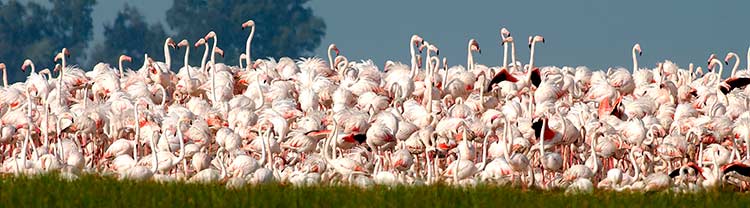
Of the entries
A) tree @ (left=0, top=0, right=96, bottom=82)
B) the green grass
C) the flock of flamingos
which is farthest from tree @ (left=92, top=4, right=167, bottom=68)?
the green grass

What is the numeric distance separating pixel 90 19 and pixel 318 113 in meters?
47.1

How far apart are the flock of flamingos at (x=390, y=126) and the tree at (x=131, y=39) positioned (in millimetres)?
42468

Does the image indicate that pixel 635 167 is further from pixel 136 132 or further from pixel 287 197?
pixel 287 197

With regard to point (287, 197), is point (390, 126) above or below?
above

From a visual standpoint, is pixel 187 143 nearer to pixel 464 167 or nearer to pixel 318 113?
pixel 318 113

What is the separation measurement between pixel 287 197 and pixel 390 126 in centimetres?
665

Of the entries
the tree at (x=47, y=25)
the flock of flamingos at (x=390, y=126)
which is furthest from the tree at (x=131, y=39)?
the flock of flamingos at (x=390, y=126)

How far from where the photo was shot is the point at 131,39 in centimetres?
6650

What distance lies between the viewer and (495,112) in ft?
65.3

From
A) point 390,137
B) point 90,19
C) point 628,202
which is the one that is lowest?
point 628,202

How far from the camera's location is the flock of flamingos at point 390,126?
17.4m

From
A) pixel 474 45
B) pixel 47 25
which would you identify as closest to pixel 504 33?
pixel 474 45

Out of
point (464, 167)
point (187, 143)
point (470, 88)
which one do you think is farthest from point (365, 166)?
point (470, 88)

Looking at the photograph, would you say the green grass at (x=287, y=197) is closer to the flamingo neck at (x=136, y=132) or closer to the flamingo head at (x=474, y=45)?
the flamingo neck at (x=136, y=132)
